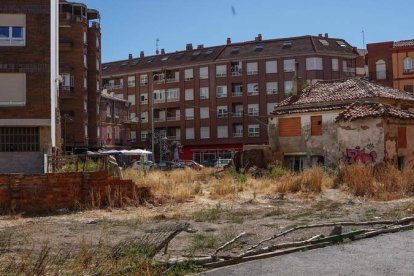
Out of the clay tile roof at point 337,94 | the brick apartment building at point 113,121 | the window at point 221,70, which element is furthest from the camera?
the window at point 221,70

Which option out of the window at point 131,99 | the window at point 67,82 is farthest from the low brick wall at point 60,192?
the window at point 131,99

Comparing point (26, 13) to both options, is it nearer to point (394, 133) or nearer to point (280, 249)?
point (394, 133)

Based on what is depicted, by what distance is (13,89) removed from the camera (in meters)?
29.2

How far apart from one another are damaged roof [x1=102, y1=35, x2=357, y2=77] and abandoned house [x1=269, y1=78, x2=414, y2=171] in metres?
30.6

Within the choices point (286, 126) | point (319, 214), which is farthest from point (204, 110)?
point (319, 214)

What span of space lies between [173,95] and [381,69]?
1119 inches

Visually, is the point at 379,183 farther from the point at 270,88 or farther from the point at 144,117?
the point at 144,117

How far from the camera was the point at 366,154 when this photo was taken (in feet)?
110

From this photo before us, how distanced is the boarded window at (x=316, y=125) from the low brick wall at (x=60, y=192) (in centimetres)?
2247

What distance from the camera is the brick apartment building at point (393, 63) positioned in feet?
210

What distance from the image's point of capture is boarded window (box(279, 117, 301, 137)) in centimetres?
3919

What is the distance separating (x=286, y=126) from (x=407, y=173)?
62.7ft

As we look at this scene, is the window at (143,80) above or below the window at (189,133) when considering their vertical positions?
above

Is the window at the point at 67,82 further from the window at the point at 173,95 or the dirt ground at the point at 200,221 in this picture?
the dirt ground at the point at 200,221
